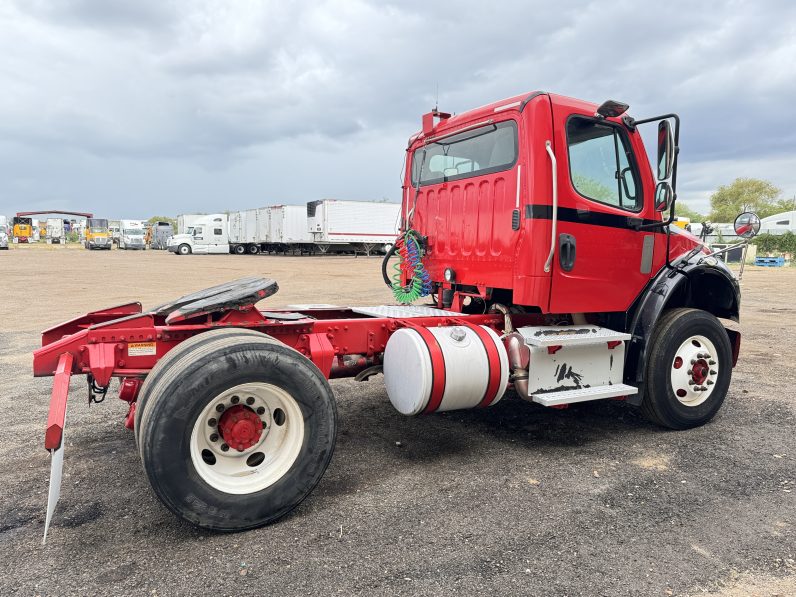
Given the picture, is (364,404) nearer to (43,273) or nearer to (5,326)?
(5,326)

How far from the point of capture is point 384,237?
133ft

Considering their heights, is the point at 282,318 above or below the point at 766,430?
above

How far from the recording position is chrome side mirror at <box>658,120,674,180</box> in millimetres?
4270

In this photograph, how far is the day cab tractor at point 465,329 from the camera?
317 cm

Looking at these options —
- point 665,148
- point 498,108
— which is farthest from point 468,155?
point 665,148

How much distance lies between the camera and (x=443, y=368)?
391 cm

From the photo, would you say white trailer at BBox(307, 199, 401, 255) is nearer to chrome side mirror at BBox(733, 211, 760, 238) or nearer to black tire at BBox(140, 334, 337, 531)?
chrome side mirror at BBox(733, 211, 760, 238)

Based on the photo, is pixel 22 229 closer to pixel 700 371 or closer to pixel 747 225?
pixel 700 371

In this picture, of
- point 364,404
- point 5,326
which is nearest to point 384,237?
point 5,326

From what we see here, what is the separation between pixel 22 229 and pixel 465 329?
237 ft

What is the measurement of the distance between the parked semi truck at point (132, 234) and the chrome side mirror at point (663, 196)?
186 ft

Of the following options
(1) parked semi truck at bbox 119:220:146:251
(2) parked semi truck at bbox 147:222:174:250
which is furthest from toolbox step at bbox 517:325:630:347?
(2) parked semi truck at bbox 147:222:174:250

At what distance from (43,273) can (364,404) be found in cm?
2066

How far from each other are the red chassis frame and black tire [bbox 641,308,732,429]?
121 cm
